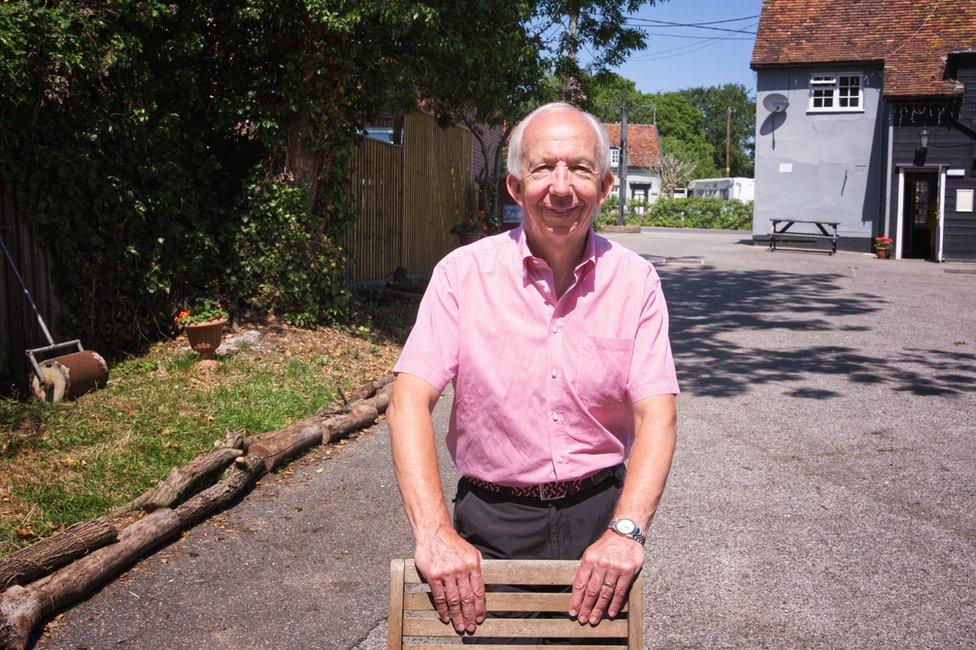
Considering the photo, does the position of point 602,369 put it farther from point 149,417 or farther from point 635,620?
point 149,417

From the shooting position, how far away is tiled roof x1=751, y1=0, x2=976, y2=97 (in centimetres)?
2734

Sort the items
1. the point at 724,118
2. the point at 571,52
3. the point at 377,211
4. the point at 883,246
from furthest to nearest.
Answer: the point at 724,118, the point at 883,246, the point at 571,52, the point at 377,211

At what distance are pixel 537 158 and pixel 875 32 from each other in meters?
31.1

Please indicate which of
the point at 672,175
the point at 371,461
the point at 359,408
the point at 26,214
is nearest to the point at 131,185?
the point at 26,214

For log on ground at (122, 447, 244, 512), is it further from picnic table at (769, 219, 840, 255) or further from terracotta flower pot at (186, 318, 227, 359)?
picnic table at (769, 219, 840, 255)

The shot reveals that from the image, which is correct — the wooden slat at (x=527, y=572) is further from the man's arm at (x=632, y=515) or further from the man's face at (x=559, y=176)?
the man's face at (x=559, y=176)

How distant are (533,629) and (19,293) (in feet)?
23.2

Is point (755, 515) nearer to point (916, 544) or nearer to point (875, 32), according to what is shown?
point (916, 544)

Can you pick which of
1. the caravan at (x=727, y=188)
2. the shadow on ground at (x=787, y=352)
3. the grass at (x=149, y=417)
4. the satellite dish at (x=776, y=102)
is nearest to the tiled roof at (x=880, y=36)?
the satellite dish at (x=776, y=102)

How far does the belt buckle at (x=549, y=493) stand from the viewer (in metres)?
2.45

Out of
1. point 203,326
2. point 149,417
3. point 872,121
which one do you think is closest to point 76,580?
point 149,417

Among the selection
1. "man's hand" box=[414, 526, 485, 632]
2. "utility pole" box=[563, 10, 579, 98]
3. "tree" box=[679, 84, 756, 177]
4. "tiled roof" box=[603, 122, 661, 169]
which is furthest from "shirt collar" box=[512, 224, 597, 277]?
Result: "tree" box=[679, 84, 756, 177]

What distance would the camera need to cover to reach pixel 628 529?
216 cm

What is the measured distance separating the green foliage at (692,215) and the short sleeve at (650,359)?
50304mm
